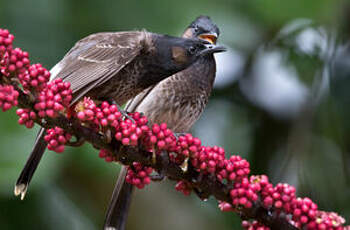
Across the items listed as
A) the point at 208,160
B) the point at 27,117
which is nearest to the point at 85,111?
the point at 27,117

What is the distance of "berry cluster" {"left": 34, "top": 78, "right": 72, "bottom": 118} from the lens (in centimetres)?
168

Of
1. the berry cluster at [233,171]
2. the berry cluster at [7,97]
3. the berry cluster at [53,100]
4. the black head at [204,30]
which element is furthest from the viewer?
Result: the black head at [204,30]

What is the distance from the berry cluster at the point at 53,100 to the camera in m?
1.68

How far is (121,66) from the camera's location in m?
2.59

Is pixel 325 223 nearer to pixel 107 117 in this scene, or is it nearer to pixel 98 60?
pixel 107 117

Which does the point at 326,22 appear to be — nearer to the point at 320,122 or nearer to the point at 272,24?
the point at 272,24

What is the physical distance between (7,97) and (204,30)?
204 centimetres

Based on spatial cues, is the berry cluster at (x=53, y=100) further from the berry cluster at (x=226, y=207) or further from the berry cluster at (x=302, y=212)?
the berry cluster at (x=302, y=212)

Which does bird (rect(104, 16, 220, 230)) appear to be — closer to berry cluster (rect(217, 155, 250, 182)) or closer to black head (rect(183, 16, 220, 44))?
black head (rect(183, 16, 220, 44))

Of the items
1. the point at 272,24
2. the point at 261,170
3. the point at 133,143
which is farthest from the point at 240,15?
the point at 133,143

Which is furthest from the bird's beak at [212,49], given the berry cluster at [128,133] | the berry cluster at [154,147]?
the berry cluster at [128,133]

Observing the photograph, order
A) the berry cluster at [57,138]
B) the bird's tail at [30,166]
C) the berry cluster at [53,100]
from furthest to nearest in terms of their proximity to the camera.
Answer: the bird's tail at [30,166], the berry cluster at [57,138], the berry cluster at [53,100]

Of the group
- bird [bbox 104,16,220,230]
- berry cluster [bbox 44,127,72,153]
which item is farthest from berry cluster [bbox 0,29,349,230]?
bird [bbox 104,16,220,230]

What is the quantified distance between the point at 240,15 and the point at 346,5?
77 cm
